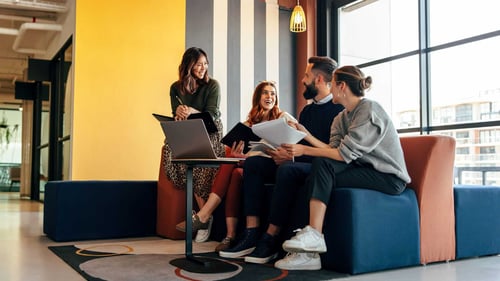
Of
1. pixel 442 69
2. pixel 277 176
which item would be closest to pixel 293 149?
pixel 277 176

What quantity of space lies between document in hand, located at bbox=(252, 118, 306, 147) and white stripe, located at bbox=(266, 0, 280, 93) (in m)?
3.76

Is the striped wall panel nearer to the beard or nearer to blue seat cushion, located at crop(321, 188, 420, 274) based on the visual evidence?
the beard

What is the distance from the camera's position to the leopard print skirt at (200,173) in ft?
12.3

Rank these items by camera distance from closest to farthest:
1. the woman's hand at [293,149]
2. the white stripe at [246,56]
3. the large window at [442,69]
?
the woman's hand at [293,149], the large window at [442,69], the white stripe at [246,56]

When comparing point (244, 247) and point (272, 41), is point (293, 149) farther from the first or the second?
point (272, 41)

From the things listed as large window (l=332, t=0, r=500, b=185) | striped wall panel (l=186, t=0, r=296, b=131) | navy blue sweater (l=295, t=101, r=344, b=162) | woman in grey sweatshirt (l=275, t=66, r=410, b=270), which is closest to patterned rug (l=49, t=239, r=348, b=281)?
woman in grey sweatshirt (l=275, t=66, r=410, b=270)

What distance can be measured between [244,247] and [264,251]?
20cm

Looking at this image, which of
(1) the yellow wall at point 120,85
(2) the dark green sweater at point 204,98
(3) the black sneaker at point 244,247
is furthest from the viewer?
(1) the yellow wall at point 120,85

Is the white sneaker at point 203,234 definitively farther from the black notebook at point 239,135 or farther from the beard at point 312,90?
the beard at point 312,90

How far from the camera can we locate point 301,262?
8.71ft

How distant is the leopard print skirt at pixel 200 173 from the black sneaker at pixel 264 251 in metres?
0.99

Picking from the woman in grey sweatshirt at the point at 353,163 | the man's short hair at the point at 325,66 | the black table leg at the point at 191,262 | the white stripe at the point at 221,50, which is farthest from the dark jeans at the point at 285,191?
the white stripe at the point at 221,50

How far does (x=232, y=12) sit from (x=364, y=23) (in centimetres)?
159

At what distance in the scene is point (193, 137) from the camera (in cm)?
260
